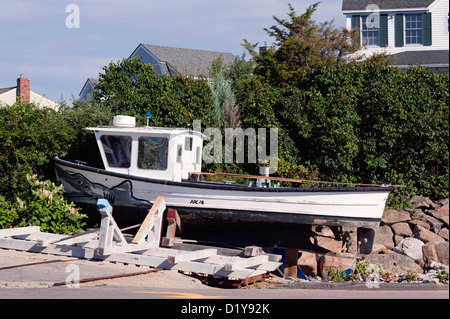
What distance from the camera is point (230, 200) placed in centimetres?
1215

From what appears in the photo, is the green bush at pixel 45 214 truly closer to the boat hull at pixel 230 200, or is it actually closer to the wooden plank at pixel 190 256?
the boat hull at pixel 230 200

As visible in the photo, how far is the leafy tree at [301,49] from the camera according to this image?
2202cm

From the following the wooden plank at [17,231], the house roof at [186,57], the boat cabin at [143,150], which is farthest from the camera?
the house roof at [186,57]

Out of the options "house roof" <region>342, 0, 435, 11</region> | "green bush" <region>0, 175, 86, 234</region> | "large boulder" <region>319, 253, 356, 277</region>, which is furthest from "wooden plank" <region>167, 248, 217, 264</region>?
"house roof" <region>342, 0, 435, 11</region>

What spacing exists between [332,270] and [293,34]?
46.9 ft

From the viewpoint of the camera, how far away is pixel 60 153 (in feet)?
47.7

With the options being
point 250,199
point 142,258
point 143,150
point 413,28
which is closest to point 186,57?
point 413,28

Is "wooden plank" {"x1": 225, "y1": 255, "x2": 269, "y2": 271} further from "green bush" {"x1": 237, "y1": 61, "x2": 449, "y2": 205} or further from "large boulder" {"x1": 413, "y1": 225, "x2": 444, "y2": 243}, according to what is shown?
"green bush" {"x1": 237, "y1": 61, "x2": 449, "y2": 205}

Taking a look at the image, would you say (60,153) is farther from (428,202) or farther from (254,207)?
(428,202)

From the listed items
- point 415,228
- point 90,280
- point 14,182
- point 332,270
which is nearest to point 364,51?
point 415,228

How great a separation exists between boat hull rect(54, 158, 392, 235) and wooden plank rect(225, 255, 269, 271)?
86.0 inches

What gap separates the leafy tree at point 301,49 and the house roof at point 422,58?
2152 millimetres

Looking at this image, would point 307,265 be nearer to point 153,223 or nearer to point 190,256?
point 153,223

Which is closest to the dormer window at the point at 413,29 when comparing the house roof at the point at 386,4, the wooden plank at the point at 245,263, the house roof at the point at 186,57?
the house roof at the point at 386,4
